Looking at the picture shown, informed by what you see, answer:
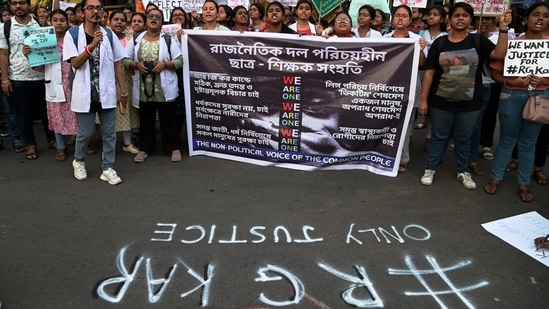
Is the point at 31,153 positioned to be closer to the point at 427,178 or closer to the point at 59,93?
the point at 59,93

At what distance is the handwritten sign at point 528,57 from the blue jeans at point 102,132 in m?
3.87

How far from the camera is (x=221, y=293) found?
2.82 meters

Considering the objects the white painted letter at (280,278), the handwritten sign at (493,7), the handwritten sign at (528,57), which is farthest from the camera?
the handwritten sign at (493,7)

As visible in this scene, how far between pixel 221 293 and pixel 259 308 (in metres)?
0.29

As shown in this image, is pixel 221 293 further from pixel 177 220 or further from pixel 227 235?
pixel 177 220

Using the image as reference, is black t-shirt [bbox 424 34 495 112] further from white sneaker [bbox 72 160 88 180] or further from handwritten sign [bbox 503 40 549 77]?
white sneaker [bbox 72 160 88 180]

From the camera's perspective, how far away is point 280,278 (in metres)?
2.98

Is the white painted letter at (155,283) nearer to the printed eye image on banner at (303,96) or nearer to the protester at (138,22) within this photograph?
the printed eye image on banner at (303,96)

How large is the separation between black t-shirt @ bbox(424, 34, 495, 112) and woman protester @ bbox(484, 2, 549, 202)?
18cm

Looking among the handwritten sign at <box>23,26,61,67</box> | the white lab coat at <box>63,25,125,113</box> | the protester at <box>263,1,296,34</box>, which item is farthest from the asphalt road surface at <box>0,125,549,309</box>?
the protester at <box>263,1,296,34</box>

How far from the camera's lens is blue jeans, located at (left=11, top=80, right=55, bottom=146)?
203 inches

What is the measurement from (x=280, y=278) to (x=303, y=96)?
2347mm

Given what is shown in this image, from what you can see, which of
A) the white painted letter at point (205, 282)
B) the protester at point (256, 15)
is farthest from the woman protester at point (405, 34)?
the white painted letter at point (205, 282)

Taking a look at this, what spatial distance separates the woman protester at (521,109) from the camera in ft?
12.8
